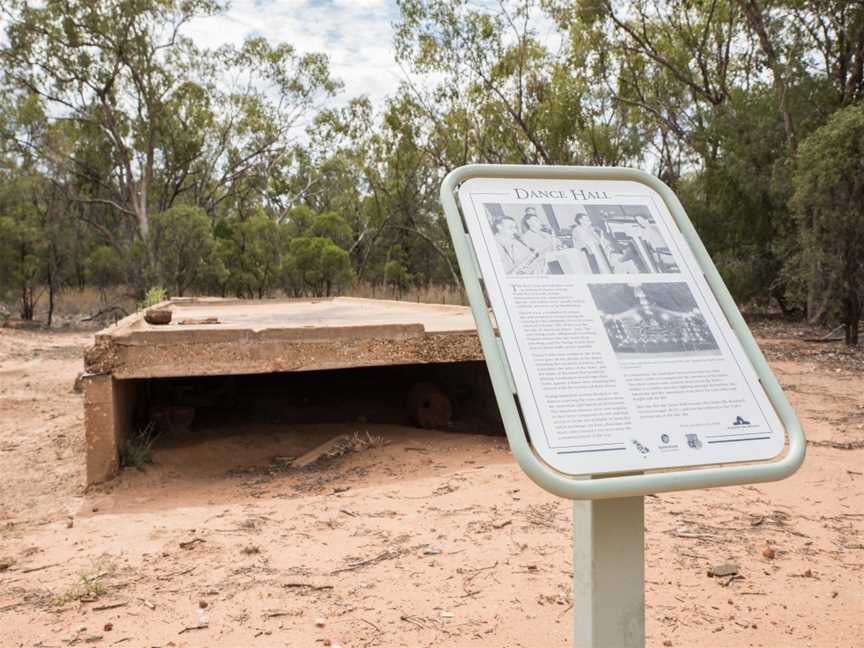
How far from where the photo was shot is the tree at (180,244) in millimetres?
18812

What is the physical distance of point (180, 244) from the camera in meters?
18.9

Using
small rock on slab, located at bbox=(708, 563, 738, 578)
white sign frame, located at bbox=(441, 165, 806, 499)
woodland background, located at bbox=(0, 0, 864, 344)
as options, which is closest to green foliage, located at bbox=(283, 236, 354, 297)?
woodland background, located at bbox=(0, 0, 864, 344)

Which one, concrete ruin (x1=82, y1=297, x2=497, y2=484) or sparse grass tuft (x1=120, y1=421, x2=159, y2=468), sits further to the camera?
sparse grass tuft (x1=120, y1=421, x2=159, y2=468)

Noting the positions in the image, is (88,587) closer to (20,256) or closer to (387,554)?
(387,554)

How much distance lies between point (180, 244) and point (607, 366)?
60.0 ft

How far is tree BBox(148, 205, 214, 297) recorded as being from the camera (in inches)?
741

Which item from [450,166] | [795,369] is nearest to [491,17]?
[450,166]

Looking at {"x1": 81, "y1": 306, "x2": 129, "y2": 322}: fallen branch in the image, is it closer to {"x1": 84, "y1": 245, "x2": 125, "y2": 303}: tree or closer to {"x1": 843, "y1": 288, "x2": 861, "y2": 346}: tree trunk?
{"x1": 84, "y1": 245, "x2": 125, "y2": 303}: tree

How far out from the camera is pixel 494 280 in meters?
1.95

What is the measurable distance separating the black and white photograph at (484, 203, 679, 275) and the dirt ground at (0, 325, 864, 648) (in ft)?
4.18

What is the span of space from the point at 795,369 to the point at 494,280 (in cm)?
791

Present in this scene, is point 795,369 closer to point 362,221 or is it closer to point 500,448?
point 500,448

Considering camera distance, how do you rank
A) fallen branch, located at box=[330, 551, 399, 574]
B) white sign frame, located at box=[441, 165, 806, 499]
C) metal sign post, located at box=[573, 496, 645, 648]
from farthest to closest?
fallen branch, located at box=[330, 551, 399, 574]
metal sign post, located at box=[573, 496, 645, 648]
white sign frame, located at box=[441, 165, 806, 499]

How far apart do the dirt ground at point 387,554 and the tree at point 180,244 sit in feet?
46.2
